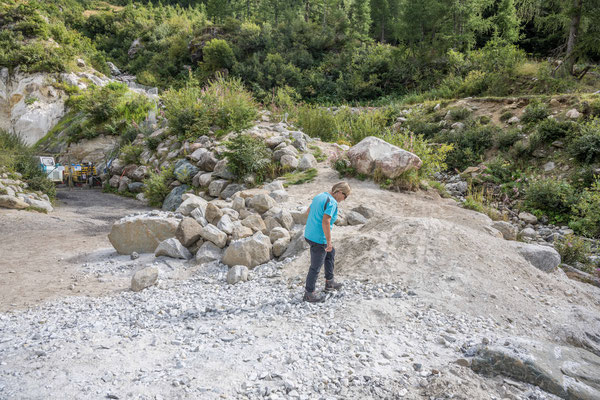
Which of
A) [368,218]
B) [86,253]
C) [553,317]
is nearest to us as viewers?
[553,317]

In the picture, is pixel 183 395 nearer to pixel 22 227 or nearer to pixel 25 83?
pixel 22 227

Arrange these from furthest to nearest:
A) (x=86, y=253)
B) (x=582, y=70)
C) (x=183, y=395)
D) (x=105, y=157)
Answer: (x=582, y=70)
(x=105, y=157)
(x=86, y=253)
(x=183, y=395)

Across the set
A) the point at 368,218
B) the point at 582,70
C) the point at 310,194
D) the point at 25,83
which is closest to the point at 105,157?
the point at 25,83

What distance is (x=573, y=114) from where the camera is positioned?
990cm

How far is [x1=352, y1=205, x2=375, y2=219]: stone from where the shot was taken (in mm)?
6176

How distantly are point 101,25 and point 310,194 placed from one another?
138 ft

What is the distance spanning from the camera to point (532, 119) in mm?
10820

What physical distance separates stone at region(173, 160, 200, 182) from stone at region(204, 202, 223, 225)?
378cm

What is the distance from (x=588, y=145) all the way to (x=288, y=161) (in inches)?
292

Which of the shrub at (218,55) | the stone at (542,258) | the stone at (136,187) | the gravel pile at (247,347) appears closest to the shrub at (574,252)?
the stone at (542,258)

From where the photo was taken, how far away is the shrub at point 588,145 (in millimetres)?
8461

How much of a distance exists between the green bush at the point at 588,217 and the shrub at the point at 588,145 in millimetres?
1777

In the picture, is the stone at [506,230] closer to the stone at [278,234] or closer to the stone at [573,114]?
the stone at [278,234]

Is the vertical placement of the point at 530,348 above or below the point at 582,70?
below
